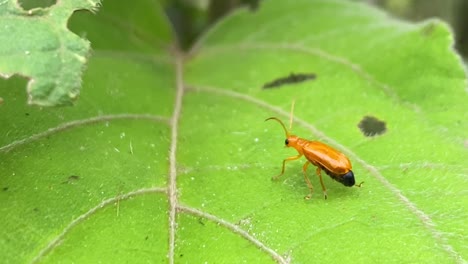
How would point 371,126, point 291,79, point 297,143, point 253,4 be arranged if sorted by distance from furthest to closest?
point 253,4 < point 291,79 < point 371,126 < point 297,143

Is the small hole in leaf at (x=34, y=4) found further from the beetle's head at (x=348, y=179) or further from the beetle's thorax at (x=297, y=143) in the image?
the beetle's head at (x=348, y=179)

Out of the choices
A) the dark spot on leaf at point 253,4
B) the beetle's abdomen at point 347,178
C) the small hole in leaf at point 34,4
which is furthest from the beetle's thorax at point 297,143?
the dark spot on leaf at point 253,4

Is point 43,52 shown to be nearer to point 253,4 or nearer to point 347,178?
point 347,178

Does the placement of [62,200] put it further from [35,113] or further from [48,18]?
[48,18]

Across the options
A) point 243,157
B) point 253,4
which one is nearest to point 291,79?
point 243,157

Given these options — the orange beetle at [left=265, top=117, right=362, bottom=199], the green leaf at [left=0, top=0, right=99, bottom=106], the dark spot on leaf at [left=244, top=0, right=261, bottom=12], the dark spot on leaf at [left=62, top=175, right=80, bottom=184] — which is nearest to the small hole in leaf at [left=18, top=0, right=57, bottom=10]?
the green leaf at [left=0, top=0, right=99, bottom=106]
